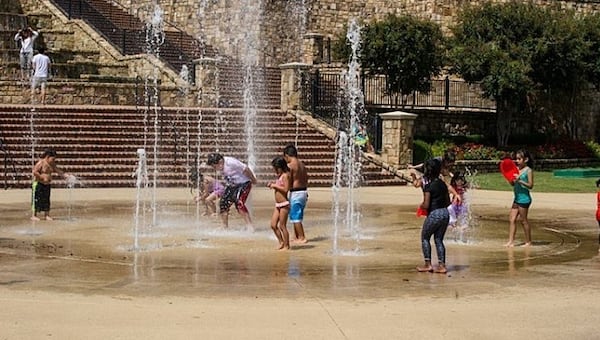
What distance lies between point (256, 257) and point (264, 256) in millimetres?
126

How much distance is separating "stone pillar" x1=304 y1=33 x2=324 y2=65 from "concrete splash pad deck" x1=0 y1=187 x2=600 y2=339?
79.6 feet

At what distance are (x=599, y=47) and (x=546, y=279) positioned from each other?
29.3m

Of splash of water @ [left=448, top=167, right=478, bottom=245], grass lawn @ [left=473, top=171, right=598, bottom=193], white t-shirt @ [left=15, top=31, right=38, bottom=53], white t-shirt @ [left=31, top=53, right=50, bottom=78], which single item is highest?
white t-shirt @ [left=15, top=31, right=38, bottom=53]

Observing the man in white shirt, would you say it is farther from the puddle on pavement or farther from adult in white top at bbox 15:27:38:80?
the puddle on pavement

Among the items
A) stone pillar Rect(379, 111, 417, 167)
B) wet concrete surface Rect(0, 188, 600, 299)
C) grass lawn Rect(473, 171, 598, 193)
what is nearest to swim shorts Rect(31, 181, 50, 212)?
wet concrete surface Rect(0, 188, 600, 299)

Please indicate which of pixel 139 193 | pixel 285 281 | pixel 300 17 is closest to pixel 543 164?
pixel 300 17

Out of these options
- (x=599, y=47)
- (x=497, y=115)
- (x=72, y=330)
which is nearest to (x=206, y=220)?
(x=72, y=330)

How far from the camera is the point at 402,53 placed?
34781 millimetres

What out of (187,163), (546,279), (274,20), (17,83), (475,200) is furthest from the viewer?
(274,20)

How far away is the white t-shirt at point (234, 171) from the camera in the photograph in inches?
581

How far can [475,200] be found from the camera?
22.3 meters

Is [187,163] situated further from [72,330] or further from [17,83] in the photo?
[72,330]

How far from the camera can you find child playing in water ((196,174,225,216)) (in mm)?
15812

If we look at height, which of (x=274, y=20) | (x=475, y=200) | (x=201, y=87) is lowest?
(x=475, y=200)
